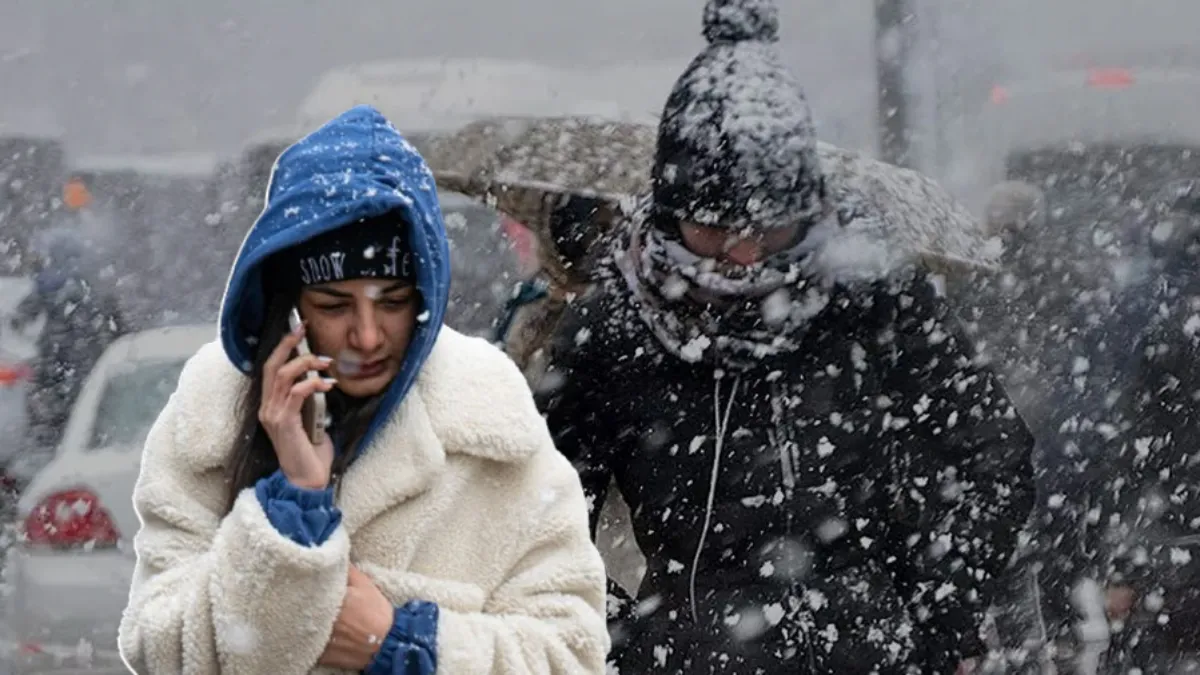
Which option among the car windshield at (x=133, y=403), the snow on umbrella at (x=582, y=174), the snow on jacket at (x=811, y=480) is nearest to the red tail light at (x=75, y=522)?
the car windshield at (x=133, y=403)

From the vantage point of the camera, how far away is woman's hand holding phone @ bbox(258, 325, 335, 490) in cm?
302

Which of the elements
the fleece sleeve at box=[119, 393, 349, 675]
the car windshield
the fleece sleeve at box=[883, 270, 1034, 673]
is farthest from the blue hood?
the car windshield

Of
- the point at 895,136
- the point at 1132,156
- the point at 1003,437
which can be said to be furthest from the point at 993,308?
the point at 1003,437

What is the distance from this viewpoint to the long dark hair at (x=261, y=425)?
3.13 meters

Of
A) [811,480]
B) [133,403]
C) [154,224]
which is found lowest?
[154,224]

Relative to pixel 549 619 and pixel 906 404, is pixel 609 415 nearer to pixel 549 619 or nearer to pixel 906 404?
pixel 906 404

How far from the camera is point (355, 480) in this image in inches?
125

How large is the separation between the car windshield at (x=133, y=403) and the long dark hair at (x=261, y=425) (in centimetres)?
564

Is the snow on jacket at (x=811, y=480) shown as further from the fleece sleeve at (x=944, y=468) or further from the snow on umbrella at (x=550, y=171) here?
the snow on umbrella at (x=550, y=171)

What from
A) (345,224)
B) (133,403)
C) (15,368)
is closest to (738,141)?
(345,224)

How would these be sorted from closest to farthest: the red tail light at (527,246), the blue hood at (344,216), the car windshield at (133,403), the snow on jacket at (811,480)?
the blue hood at (344,216) < the snow on jacket at (811,480) < the red tail light at (527,246) < the car windshield at (133,403)

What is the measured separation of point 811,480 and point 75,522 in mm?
4929

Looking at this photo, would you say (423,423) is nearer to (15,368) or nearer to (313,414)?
(313,414)

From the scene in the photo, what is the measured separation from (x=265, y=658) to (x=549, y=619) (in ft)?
1.39
